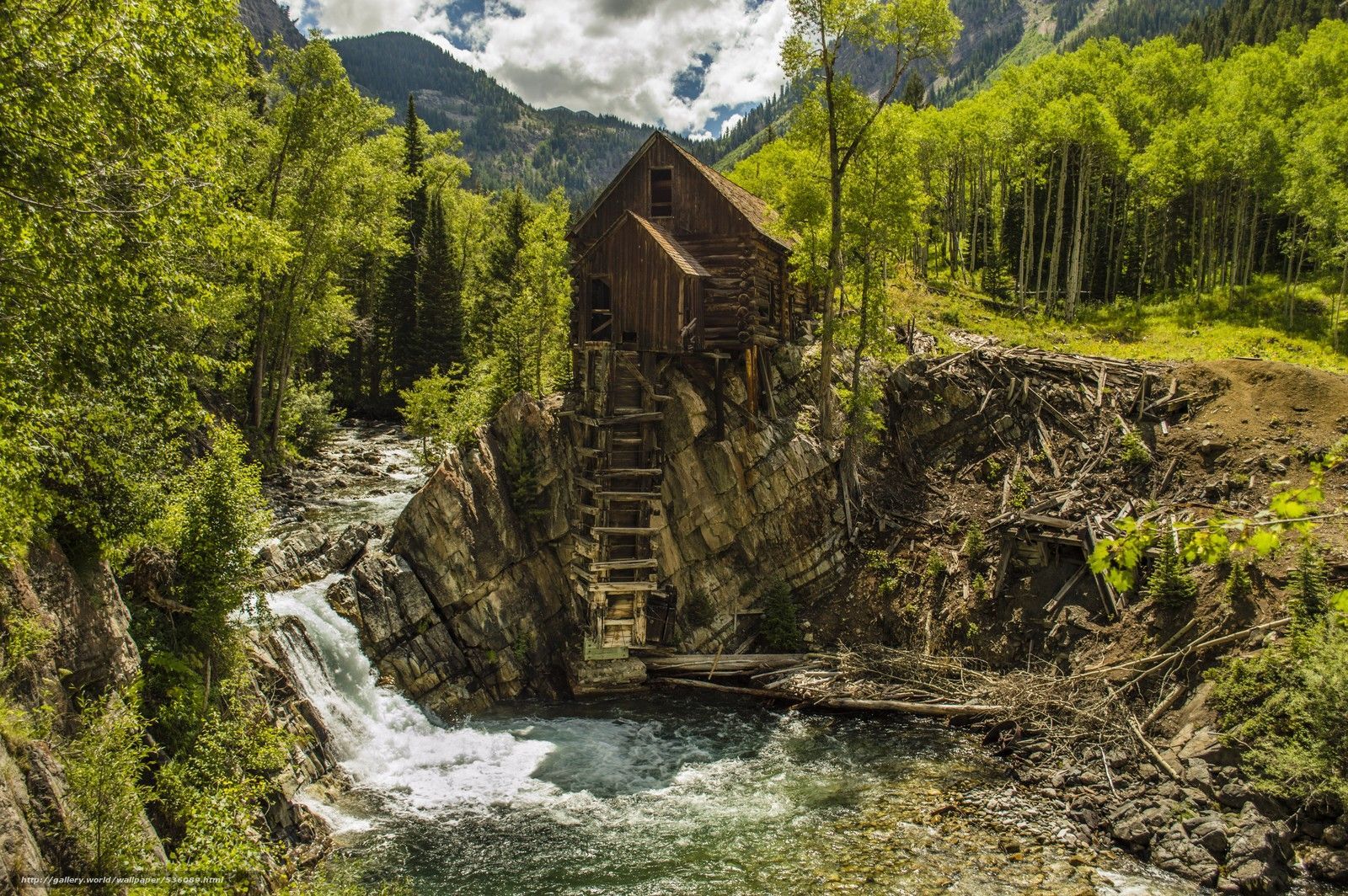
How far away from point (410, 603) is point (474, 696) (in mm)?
3117

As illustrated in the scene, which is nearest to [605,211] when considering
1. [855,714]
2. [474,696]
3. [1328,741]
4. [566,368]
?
[566,368]

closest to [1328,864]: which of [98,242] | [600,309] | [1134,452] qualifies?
[1134,452]

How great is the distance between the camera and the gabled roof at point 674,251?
24109 millimetres

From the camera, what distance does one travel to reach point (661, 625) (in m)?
23.1

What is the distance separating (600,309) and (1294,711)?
2146 cm

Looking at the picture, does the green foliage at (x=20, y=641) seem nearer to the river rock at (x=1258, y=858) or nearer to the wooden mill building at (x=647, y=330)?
the wooden mill building at (x=647, y=330)

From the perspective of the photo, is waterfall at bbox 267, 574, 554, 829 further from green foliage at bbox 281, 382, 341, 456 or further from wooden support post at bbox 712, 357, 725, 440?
green foliage at bbox 281, 382, 341, 456

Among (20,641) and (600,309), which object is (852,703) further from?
(20,641)

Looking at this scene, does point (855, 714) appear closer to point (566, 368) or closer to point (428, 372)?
point (566, 368)

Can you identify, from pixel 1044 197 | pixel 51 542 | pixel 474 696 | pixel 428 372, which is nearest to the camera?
pixel 51 542

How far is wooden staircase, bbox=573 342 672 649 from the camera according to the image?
22.1 m

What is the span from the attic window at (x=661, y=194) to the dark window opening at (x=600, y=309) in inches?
146

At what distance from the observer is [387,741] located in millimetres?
17859

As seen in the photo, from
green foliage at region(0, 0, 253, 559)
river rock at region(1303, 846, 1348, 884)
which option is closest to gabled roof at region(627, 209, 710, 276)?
green foliage at region(0, 0, 253, 559)
